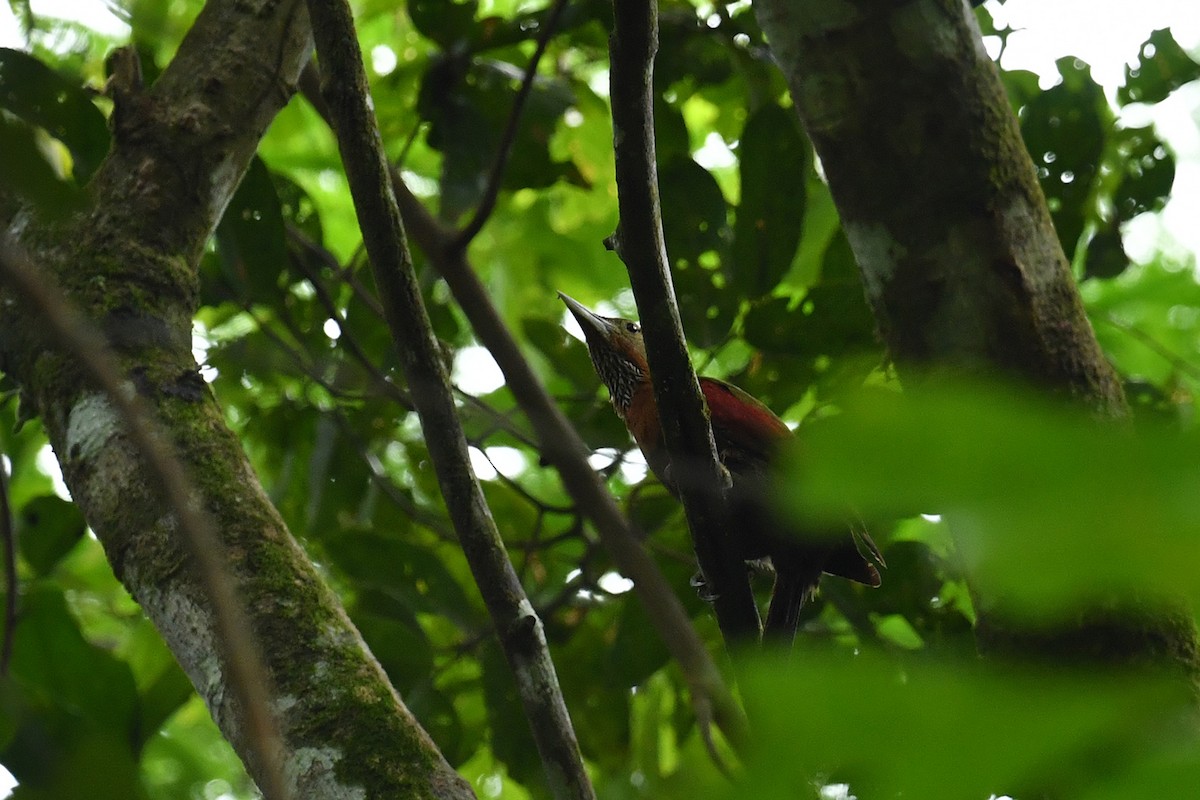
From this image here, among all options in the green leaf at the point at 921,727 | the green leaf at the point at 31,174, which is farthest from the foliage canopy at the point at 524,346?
the green leaf at the point at 921,727

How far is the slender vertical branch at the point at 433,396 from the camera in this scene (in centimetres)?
203

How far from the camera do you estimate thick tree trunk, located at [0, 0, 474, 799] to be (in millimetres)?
1722

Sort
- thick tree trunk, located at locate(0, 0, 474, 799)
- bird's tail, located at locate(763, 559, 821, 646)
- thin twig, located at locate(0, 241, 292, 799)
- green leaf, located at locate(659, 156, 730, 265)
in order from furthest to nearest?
green leaf, located at locate(659, 156, 730, 265), bird's tail, located at locate(763, 559, 821, 646), thick tree trunk, located at locate(0, 0, 474, 799), thin twig, located at locate(0, 241, 292, 799)

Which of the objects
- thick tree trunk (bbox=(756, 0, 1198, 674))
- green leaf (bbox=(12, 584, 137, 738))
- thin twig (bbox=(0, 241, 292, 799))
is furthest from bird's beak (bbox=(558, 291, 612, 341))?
thin twig (bbox=(0, 241, 292, 799))

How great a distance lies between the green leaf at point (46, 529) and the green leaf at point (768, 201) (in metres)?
1.92

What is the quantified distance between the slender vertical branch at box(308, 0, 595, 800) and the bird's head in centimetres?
109

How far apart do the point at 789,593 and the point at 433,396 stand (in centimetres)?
110

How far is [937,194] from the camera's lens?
7.73 ft

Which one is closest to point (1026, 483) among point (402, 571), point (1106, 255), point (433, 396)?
point (433, 396)

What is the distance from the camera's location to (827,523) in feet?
1.55

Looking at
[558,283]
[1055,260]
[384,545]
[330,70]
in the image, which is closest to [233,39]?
[330,70]

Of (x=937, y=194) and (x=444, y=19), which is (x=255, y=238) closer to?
(x=444, y=19)

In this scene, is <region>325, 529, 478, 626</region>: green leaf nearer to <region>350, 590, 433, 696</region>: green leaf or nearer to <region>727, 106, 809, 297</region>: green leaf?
<region>350, 590, 433, 696</region>: green leaf

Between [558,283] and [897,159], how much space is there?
2758 millimetres
